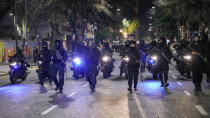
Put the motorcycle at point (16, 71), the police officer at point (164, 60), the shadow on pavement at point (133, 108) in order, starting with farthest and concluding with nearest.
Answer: the motorcycle at point (16, 71) → the police officer at point (164, 60) → the shadow on pavement at point (133, 108)

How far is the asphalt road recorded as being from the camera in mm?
8836

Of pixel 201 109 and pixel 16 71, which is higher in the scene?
pixel 16 71

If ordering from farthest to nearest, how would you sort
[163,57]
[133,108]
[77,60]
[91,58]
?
[77,60] < [163,57] < [91,58] < [133,108]

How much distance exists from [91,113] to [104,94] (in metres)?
3.54

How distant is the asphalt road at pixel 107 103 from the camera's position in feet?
29.0

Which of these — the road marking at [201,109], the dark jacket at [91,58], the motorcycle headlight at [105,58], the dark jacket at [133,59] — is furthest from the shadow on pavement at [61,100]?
the motorcycle headlight at [105,58]

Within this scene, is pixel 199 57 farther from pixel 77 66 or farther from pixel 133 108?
pixel 77 66

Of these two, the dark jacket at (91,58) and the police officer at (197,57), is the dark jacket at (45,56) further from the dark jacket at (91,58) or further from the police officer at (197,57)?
the police officer at (197,57)

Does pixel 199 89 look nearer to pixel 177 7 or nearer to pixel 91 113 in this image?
pixel 91 113

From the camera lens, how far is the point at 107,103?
34.3 ft

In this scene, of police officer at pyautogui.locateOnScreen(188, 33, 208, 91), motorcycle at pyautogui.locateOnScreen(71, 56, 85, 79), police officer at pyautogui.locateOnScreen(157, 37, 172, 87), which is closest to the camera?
police officer at pyautogui.locateOnScreen(188, 33, 208, 91)

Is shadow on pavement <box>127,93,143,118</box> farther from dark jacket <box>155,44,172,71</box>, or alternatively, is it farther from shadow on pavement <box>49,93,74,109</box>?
Result: dark jacket <box>155,44,172,71</box>

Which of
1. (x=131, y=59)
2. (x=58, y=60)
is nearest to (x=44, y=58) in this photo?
(x=58, y=60)

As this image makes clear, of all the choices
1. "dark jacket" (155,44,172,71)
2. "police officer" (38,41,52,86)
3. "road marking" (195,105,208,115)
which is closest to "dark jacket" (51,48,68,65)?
"police officer" (38,41,52,86)
